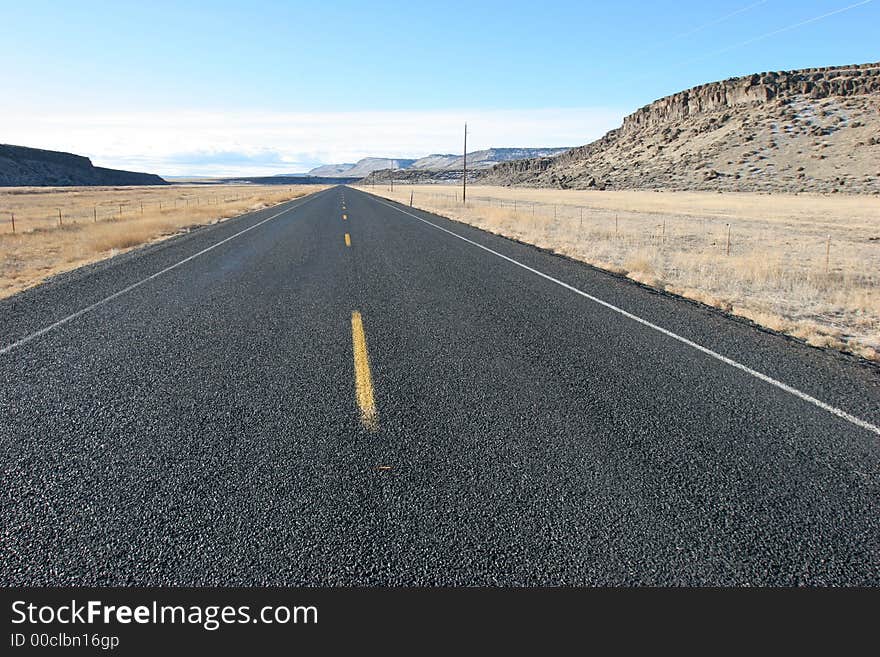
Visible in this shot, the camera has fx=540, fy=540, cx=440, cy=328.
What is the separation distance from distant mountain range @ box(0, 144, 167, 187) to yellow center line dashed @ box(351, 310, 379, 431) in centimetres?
13169

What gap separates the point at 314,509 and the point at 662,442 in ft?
8.13

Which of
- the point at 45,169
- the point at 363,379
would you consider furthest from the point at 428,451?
the point at 45,169

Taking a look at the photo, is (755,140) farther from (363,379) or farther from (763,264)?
(363,379)

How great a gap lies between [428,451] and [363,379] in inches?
61.5

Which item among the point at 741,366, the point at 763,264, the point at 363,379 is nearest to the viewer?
the point at 363,379

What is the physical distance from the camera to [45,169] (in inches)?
4862

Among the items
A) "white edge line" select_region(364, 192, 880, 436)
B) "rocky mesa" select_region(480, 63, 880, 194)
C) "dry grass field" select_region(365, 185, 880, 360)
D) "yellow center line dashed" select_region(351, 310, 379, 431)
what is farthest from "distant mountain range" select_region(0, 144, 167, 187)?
"white edge line" select_region(364, 192, 880, 436)

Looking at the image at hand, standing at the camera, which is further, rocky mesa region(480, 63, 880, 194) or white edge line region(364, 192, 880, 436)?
rocky mesa region(480, 63, 880, 194)

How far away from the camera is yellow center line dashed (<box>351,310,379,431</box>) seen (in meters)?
4.25

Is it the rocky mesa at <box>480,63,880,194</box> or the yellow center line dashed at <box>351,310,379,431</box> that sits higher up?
the rocky mesa at <box>480,63,880,194</box>

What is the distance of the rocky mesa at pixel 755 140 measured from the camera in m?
66.1

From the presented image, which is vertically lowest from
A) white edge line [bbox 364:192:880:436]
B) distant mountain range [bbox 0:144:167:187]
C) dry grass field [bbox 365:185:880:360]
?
dry grass field [bbox 365:185:880:360]

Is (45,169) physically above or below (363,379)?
above

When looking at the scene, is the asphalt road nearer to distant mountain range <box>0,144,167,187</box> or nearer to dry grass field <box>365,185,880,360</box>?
dry grass field <box>365,185,880,360</box>
